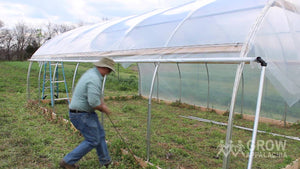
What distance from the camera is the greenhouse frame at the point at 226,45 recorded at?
2951 mm

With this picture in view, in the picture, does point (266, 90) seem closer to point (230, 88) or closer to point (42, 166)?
point (230, 88)

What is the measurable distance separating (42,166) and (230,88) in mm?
6240

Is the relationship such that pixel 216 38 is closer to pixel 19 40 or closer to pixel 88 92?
pixel 88 92

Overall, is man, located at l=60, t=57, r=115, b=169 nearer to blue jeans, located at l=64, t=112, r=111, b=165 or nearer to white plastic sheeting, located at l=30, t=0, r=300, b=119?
blue jeans, located at l=64, t=112, r=111, b=165

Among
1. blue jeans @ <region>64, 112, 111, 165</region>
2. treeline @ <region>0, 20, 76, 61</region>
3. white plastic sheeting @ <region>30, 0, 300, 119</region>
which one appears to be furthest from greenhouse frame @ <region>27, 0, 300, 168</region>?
treeline @ <region>0, 20, 76, 61</region>

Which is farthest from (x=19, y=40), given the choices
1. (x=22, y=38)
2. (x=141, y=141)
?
(x=141, y=141)

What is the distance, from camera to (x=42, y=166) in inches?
145

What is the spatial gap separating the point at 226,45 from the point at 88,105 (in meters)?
2.20

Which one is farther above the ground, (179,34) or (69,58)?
(179,34)

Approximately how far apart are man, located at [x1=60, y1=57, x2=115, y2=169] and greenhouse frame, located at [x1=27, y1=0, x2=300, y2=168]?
809 millimetres

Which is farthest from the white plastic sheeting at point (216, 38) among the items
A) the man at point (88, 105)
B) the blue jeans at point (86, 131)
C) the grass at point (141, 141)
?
the grass at point (141, 141)

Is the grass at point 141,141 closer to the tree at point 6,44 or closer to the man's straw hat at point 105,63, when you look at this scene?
the man's straw hat at point 105,63

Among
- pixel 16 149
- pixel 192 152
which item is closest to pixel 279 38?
pixel 192 152

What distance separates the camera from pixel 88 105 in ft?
10.7
